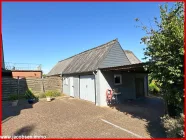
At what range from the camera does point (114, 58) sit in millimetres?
13609

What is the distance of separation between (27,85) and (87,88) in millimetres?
7186

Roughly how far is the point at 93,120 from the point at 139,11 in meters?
7.43

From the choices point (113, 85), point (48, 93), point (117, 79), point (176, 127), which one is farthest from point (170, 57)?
point (48, 93)

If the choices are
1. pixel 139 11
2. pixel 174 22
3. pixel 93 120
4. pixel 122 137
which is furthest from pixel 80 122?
pixel 139 11

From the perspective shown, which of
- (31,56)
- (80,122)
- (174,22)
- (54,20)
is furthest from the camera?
(31,56)

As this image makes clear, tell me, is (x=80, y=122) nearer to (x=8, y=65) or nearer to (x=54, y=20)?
(x=54, y=20)

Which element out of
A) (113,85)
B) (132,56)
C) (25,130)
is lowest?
(25,130)

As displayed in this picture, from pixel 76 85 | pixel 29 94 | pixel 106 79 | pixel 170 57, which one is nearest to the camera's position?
pixel 170 57

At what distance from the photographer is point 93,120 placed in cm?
782

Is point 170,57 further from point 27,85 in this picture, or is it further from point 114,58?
point 27,85

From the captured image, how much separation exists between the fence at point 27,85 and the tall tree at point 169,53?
14.1 metres

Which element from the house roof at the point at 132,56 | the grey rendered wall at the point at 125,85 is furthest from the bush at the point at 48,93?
the house roof at the point at 132,56

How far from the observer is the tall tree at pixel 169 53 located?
4773mm

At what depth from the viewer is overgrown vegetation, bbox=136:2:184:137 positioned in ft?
15.4
